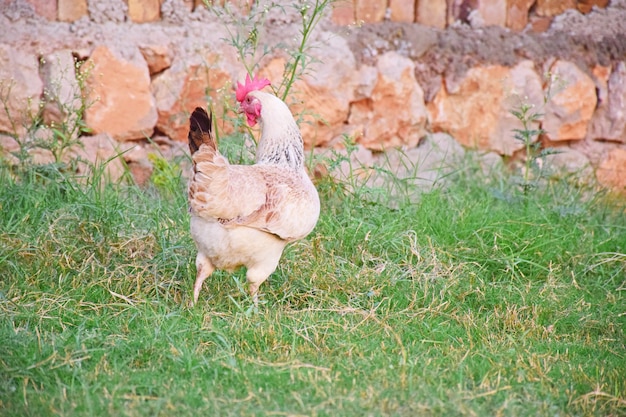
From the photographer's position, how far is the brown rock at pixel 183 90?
5258 millimetres

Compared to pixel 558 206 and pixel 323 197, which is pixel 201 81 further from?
pixel 558 206

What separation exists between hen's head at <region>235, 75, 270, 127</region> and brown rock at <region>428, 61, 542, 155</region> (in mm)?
1946

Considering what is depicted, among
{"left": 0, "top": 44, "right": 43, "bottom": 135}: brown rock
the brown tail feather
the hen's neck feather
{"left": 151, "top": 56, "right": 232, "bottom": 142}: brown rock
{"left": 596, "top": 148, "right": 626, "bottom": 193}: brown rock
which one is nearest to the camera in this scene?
the brown tail feather

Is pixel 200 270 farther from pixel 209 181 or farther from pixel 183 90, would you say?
pixel 183 90

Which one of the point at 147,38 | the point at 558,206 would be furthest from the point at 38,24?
the point at 558,206

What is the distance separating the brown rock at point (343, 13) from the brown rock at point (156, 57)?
110 cm

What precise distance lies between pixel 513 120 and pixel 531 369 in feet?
9.52

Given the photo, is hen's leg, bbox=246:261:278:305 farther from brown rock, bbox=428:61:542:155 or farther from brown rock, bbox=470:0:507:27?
brown rock, bbox=470:0:507:27

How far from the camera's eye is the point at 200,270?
13.1 feet

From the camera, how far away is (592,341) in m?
3.93

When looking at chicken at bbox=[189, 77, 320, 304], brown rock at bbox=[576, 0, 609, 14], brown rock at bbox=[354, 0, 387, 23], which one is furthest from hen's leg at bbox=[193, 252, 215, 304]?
brown rock at bbox=[576, 0, 609, 14]

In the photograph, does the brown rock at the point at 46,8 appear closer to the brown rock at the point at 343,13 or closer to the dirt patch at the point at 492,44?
the brown rock at the point at 343,13

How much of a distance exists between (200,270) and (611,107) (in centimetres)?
359

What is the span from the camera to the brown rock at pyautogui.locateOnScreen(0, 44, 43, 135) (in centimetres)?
486
